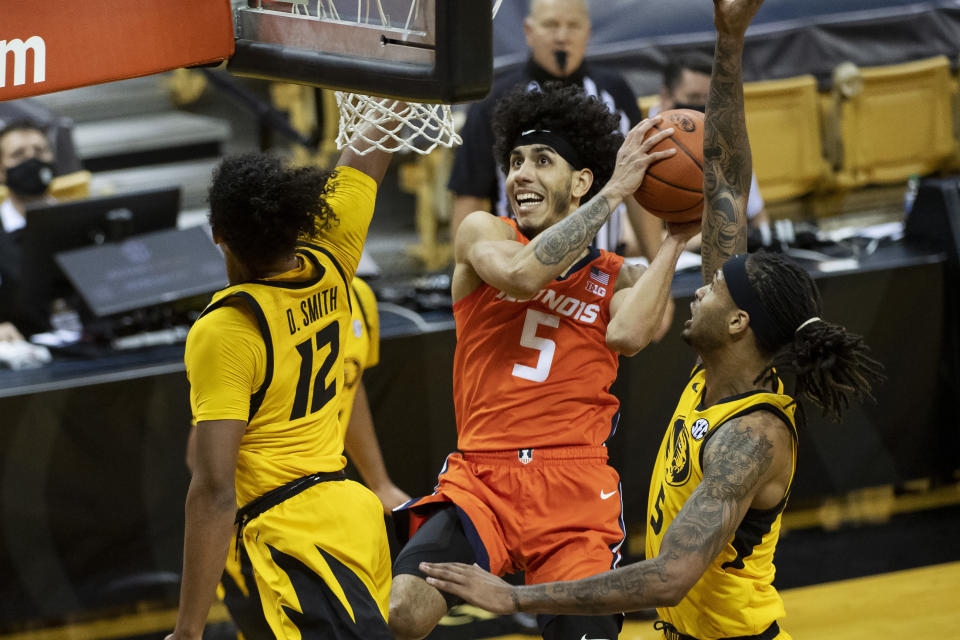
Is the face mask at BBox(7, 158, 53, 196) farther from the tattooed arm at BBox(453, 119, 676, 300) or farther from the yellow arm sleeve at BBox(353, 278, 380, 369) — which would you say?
the tattooed arm at BBox(453, 119, 676, 300)

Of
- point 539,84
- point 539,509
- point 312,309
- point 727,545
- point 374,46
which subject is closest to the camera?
point 374,46

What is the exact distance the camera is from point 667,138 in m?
3.26

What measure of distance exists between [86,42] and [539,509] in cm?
177

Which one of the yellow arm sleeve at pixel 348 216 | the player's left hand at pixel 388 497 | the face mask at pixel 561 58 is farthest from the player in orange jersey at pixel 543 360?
the face mask at pixel 561 58

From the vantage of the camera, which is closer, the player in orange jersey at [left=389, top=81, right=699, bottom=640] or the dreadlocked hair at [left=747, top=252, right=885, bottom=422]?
the dreadlocked hair at [left=747, top=252, right=885, bottom=422]

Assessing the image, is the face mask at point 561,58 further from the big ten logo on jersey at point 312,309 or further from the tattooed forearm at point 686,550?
the tattooed forearm at point 686,550

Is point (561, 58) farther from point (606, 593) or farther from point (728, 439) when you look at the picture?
point (606, 593)

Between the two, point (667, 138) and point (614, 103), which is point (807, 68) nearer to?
point (614, 103)

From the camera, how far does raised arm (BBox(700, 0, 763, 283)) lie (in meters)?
3.10

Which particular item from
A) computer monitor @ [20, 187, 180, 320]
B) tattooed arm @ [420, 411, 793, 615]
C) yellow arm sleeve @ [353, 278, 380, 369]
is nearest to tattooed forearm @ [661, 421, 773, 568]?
tattooed arm @ [420, 411, 793, 615]

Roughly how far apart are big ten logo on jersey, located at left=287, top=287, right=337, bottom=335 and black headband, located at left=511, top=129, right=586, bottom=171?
0.80 m

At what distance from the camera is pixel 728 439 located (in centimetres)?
270

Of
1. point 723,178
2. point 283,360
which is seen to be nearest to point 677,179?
point 723,178

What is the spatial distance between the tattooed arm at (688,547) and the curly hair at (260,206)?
3.07 ft
